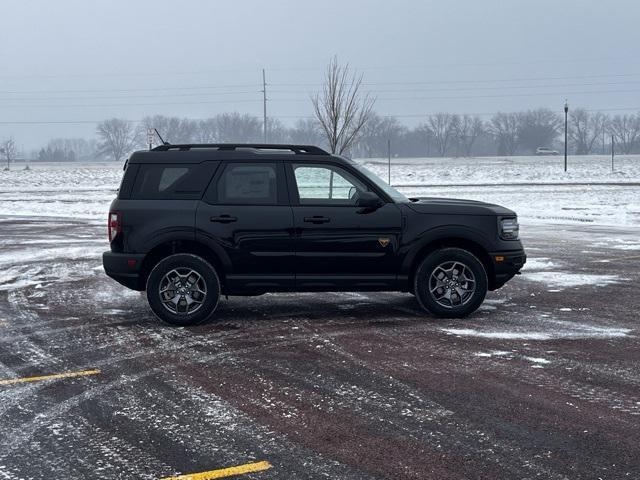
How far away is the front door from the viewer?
27.0 feet

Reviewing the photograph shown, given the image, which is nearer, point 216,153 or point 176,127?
point 216,153

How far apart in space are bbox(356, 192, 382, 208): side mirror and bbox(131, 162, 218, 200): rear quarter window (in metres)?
1.62

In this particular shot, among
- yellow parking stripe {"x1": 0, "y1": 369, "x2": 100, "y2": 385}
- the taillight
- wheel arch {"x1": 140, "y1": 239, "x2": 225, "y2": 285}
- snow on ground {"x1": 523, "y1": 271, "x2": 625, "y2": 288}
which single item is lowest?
yellow parking stripe {"x1": 0, "y1": 369, "x2": 100, "y2": 385}

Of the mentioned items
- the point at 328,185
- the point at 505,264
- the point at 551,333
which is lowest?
the point at 551,333

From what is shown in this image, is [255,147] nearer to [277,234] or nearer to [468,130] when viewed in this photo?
[277,234]

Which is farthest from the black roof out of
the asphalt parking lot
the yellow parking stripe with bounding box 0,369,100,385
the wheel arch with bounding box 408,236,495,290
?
the yellow parking stripe with bounding box 0,369,100,385

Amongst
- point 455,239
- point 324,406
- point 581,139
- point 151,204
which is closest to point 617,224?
point 455,239

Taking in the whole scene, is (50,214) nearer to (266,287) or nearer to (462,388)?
(266,287)

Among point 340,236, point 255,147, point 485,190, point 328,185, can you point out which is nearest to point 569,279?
point 340,236

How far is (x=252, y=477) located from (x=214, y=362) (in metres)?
2.55

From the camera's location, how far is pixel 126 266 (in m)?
8.16

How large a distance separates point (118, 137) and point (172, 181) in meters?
118

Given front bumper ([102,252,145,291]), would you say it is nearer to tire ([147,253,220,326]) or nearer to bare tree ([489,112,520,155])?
tire ([147,253,220,326])

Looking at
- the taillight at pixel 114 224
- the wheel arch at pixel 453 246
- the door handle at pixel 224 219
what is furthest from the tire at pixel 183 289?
the wheel arch at pixel 453 246
